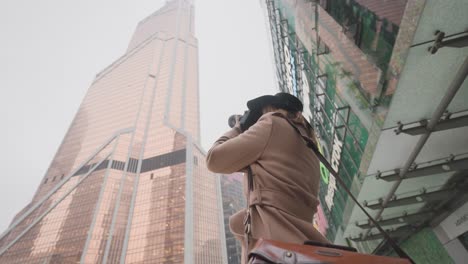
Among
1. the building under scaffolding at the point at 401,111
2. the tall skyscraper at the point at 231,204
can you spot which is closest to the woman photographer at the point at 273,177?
the building under scaffolding at the point at 401,111

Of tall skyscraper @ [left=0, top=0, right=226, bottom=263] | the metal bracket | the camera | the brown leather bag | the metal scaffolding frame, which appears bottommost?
the brown leather bag

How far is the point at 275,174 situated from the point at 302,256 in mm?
542

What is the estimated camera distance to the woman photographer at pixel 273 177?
1.09m

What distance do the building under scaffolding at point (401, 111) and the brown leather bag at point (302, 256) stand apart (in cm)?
260

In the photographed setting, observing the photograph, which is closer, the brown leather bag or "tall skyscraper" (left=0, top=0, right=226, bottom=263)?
the brown leather bag

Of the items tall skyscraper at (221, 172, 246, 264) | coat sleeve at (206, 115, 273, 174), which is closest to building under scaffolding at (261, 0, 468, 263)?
coat sleeve at (206, 115, 273, 174)

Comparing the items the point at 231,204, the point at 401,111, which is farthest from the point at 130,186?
the point at 401,111

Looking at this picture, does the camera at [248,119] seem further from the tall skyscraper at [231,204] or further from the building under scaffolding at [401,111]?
the tall skyscraper at [231,204]

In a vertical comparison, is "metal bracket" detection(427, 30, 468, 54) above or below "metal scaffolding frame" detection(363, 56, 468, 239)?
above

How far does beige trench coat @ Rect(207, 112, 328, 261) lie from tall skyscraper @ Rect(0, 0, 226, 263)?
53308 mm

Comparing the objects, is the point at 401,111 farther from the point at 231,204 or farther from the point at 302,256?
the point at 231,204

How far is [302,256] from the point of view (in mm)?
728

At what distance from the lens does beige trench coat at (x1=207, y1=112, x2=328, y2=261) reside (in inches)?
42.9

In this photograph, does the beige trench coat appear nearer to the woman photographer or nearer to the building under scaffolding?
the woman photographer
